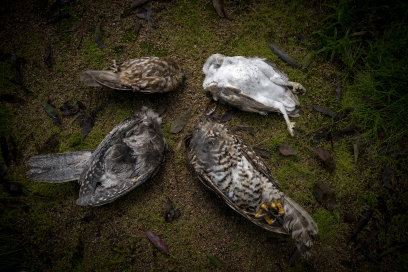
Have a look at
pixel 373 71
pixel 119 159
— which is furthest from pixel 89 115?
pixel 373 71

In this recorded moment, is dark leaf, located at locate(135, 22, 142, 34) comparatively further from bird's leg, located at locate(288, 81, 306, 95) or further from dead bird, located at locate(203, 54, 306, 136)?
bird's leg, located at locate(288, 81, 306, 95)

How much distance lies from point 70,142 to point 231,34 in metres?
2.42

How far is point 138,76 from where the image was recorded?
2.58 meters

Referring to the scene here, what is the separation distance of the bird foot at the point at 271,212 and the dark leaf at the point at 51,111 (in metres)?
2.62

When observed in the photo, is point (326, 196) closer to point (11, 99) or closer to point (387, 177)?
point (387, 177)

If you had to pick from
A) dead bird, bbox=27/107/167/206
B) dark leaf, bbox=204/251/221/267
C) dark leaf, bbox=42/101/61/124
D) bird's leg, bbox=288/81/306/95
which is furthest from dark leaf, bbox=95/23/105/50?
dark leaf, bbox=204/251/221/267

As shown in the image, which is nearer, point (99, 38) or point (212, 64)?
point (212, 64)

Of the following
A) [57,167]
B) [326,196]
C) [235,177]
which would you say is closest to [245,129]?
[235,177]

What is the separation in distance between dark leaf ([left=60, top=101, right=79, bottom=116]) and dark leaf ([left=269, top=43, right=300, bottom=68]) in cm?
258

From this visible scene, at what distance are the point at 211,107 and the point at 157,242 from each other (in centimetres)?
170

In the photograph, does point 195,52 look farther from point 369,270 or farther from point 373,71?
point 369,270

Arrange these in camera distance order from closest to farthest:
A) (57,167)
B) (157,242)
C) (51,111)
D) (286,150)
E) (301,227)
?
(301,227)
(57,167)
(157,242)
(286,150)
(51,111)

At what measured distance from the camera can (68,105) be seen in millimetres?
2914

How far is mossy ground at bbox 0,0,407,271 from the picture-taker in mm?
2633
